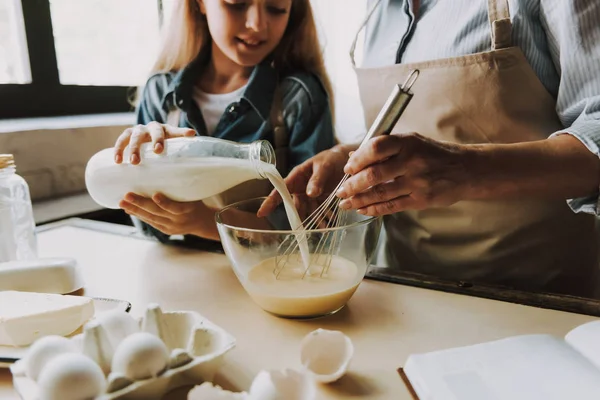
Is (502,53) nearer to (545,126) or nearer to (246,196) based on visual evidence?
(545,126)

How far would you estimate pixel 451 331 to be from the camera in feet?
1.84

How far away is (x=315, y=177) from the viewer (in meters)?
0.76

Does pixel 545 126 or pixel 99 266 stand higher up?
pixel 545 126

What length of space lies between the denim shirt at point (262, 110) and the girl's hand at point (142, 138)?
0.30 metres

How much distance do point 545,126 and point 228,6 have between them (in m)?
0.63

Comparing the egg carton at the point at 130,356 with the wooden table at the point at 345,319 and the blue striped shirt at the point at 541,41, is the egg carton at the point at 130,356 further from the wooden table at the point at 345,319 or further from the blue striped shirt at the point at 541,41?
the blue striped shirt at the point at 541,41

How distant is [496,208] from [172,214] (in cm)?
52

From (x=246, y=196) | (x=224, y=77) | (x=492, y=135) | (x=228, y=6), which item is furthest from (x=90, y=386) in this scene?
(x=224, y=77)

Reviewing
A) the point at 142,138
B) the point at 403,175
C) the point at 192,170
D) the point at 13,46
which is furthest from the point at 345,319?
the point at 13,46

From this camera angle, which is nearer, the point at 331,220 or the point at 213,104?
the point at 331,220

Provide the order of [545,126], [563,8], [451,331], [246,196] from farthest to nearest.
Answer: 1. [246,196]
2. [545,126]
3. [563,8]
4. [451,331]

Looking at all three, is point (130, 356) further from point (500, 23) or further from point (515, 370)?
point (500, 23)

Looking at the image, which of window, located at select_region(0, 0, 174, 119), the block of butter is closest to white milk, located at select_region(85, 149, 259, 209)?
the block of butter

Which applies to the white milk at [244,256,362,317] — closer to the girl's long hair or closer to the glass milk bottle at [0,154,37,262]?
the glass milk bottle at [0,154,37,262]
